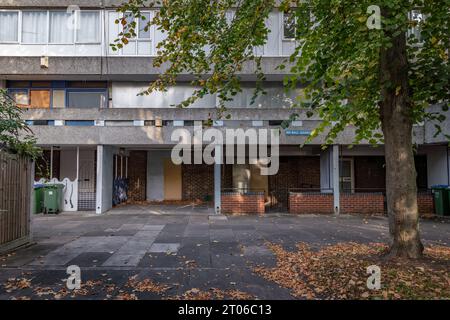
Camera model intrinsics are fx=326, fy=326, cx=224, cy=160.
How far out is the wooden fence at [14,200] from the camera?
7.42 metres

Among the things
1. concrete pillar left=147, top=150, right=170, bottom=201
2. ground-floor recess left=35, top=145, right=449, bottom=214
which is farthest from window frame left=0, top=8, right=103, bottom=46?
concrete pillar left=147, top=150, right=170, bottom=201

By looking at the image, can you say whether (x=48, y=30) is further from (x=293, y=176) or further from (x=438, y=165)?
(x=438, y=165)

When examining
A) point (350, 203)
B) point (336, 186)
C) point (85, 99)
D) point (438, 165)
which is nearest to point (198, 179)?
point (85, 99)

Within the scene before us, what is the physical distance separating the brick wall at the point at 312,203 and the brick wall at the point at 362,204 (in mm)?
603

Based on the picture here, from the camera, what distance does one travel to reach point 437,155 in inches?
592

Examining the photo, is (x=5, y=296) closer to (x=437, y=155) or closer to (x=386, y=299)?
(x=386, y=299)

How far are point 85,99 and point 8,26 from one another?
444 cm

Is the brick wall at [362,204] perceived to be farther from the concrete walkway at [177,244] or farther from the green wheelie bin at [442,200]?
the green wheelie bin at [442,200]

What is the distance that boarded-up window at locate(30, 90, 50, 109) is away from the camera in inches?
591

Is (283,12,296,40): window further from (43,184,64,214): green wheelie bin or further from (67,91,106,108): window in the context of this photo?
(43,184,64,214): green wheelie bin

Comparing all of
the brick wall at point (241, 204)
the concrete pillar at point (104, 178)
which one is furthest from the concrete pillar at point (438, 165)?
the concrete pillar at point (104, 178)

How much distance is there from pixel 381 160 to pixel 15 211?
17.0m

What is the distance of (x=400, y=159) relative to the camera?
5598 millimetres
